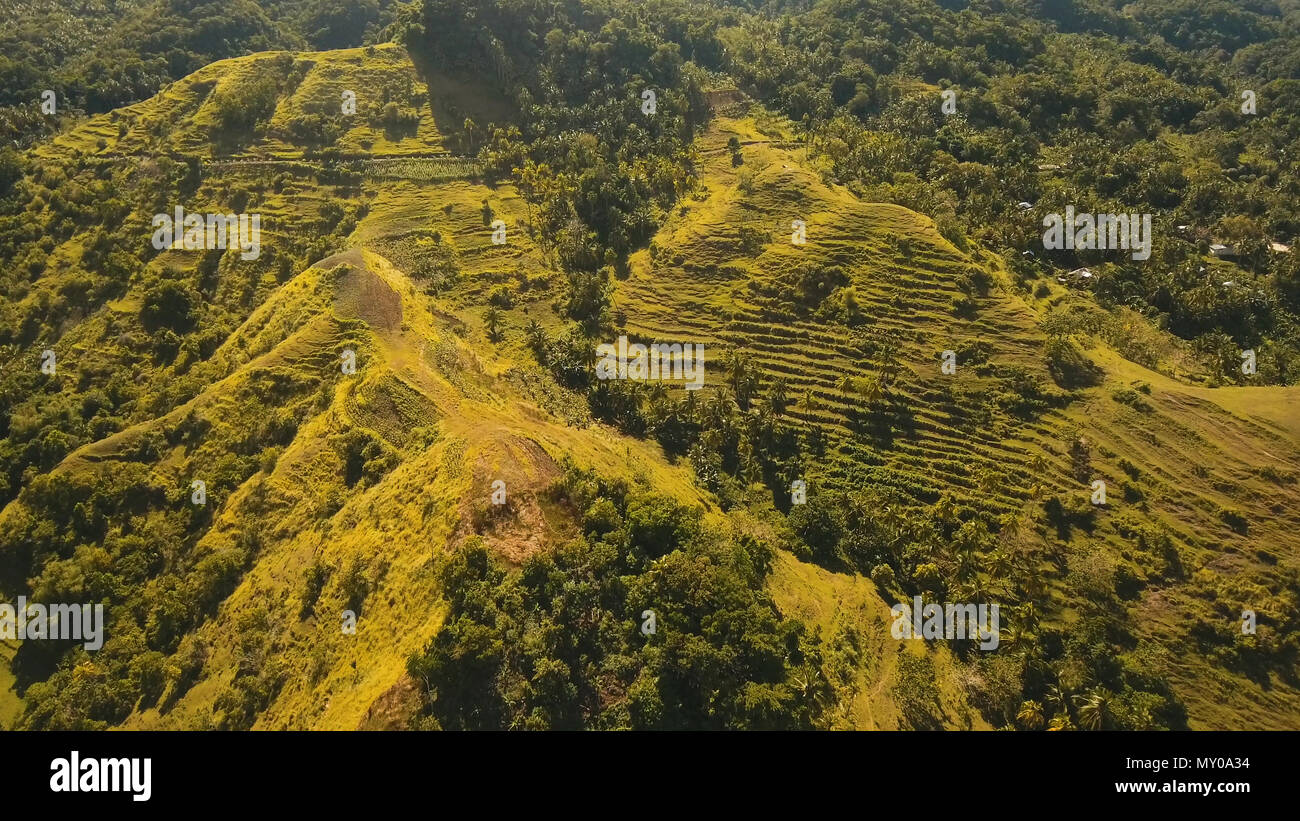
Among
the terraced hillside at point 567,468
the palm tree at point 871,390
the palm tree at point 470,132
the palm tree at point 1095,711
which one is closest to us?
the palm tree at point 1095,711

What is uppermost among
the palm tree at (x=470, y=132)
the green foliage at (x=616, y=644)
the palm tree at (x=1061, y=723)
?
the palm tree at (x=470, y=132)

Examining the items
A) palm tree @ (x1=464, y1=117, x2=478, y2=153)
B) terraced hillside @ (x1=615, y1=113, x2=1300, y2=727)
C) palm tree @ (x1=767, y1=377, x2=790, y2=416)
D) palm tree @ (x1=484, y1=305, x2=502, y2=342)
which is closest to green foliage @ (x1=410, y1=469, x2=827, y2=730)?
terraced hillside @ (x1=615, y1=113, x2=1300, y2=727)

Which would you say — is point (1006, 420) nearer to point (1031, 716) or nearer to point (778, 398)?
point (778, 398)

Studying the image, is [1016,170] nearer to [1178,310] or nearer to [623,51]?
[1178,310]

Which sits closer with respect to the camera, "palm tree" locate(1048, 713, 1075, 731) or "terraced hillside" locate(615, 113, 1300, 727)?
"palm tree" locate(1048, 713, 1075, 731)

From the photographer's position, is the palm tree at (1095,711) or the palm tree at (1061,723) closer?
the palm tree at (1095,711)

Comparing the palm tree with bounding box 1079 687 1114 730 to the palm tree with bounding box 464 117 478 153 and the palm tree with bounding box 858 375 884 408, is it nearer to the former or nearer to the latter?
the palm tree with bounding box 858 375 884 408

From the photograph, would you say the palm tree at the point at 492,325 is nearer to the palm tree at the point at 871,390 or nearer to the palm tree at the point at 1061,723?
the palm tree at the point at 871,390

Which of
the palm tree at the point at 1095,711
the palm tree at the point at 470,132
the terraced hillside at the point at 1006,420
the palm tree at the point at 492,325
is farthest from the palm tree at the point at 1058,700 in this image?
the palm tree at the point at 470,132
